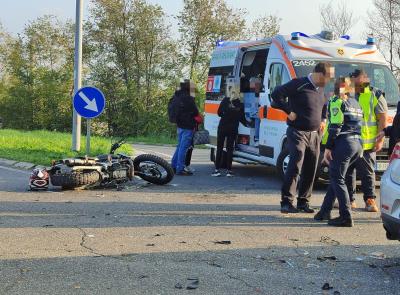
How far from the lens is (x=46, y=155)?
12.9m

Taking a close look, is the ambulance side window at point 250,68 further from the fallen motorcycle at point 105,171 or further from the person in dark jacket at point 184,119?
the fallen motorcycle at point 105,171

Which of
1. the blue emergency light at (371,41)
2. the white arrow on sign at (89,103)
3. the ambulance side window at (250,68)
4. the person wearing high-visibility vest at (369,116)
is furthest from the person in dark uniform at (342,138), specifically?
the white arrow on sign at (89,103)

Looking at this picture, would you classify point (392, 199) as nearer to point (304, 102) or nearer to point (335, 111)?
point (335, 111)

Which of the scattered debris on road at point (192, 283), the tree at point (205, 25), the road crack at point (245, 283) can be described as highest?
the tree at point (205, 25)

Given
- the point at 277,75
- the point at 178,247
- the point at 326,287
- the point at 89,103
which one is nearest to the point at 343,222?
the point at 178,247

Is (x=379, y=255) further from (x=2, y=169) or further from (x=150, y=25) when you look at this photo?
(x=150, y=25)

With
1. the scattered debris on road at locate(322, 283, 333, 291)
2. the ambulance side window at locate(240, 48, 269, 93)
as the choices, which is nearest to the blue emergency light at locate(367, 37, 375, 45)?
the ambulance side window at locate(240, 48, 269, 93)

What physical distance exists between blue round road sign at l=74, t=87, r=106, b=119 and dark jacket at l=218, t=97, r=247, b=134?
235 cm

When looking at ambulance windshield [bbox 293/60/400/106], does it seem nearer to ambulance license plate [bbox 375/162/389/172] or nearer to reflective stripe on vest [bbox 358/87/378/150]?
ambulance license plate [bbox 375/162/389/172]

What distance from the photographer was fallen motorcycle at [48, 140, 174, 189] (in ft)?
29.3

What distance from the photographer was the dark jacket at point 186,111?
11398 mm

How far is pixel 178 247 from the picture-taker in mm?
5746

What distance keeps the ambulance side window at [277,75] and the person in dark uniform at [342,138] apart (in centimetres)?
299

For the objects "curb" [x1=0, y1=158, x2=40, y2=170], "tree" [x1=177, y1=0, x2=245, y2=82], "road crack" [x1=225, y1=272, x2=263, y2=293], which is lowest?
"curb" [x1=0, y1=158, x2=40, y2=170]
